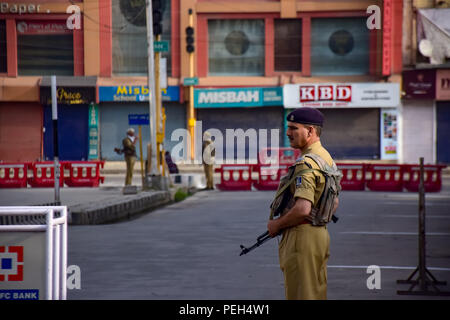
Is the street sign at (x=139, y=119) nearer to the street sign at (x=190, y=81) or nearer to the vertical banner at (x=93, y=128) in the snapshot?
the street sign at (x=190, y=81)

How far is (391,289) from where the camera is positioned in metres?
8.91

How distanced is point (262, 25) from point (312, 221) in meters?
36.1

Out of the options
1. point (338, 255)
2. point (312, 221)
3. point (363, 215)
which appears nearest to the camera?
point (312, 221)

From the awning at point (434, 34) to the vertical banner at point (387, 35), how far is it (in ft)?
4.77

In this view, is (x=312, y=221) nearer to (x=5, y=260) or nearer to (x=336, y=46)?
(x=5, y=260)

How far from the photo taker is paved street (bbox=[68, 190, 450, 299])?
8797 mm

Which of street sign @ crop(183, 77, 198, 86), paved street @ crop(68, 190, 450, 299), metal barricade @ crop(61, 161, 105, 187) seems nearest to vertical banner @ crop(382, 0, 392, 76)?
street sign @ crop(183, 77, 198, 86)

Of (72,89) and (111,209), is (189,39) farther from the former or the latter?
(111,209)

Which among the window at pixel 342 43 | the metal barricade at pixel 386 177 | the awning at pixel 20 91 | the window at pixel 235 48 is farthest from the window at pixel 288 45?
the metal barricade at pixel 386 177

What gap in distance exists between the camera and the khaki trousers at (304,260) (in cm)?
536

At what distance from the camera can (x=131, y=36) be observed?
1613 inches

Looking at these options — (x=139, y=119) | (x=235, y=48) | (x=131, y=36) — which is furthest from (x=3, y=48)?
(x=139, y=119)

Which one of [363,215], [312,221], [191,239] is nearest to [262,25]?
[363,215]

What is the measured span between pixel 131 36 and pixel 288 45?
7.84 meters
